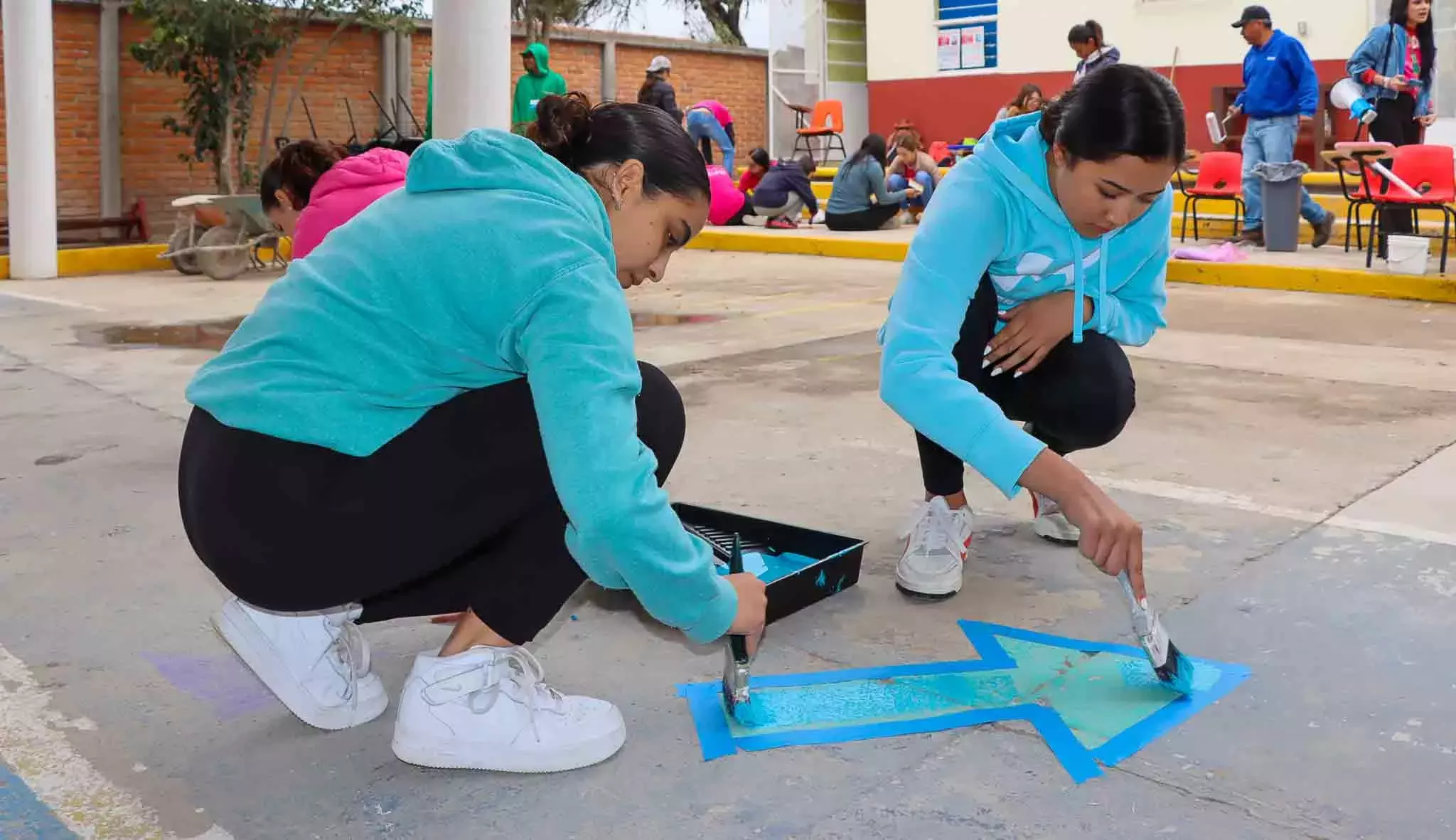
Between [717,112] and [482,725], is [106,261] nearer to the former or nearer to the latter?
[717,112]

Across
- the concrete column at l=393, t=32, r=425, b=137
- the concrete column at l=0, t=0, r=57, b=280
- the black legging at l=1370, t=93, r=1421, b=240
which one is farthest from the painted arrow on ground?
the concrete column at l=393, t=32, r=425, b=137

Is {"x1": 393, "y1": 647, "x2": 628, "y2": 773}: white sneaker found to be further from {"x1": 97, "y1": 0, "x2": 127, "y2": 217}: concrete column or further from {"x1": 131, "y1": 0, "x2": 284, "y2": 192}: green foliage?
{"x1": 97, "y1": 0, "x2": 127, "y2": 217}: concrete column

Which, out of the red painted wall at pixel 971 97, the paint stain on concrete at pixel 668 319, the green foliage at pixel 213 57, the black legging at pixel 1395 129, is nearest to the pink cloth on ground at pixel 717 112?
the green foliage at pixel 213 57

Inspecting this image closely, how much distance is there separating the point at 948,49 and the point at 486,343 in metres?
17.7

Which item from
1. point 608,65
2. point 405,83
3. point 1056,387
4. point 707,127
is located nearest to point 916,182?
point 707,127

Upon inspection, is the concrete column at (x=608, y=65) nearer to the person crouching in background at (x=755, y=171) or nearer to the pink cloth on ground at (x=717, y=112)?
the pink cloth on ground at (x=717, y=112)

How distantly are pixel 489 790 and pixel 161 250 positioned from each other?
9476 mm

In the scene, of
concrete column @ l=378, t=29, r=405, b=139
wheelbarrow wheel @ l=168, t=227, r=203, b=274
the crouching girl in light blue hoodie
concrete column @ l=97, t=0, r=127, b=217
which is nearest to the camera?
the crouching girl in light blue hoodie

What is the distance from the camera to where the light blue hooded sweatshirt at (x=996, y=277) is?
2166 mm

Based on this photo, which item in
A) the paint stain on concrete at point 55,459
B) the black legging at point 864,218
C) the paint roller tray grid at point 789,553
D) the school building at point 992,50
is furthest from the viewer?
the school building at point 992,50

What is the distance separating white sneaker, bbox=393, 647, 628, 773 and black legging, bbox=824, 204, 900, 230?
10270mm

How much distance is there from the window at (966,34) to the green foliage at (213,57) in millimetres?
9637

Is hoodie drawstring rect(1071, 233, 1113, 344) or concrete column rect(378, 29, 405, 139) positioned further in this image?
concrete column rect(378, 29, 405, 139)

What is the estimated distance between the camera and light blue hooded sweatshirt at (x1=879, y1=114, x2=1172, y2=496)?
85.3 inches
